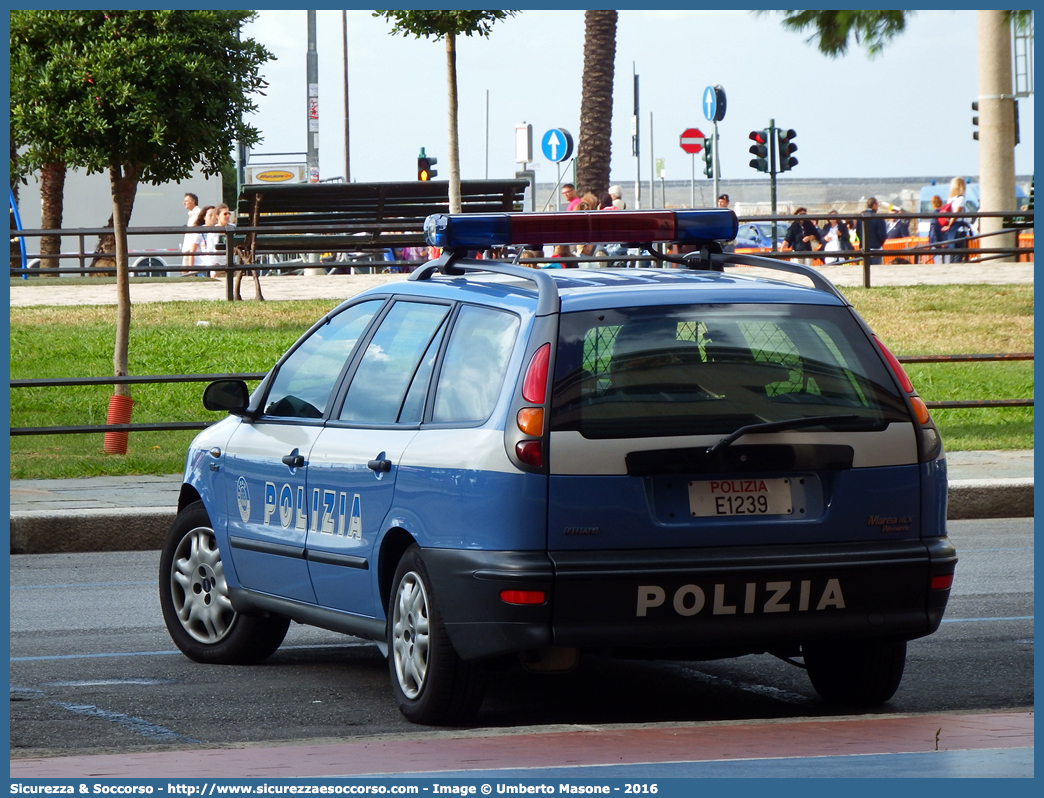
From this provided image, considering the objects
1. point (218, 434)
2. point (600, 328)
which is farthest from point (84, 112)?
point (600, 328)

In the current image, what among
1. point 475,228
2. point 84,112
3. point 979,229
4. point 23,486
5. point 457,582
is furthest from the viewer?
point 979,229

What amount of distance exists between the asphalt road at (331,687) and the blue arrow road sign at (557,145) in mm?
18051

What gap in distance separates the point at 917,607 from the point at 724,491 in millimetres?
786

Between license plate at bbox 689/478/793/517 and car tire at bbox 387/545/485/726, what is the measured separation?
0.90 metres

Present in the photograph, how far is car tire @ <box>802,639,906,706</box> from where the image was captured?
245 inches

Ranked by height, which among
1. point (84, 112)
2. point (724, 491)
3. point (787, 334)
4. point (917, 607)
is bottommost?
point (917, 607)

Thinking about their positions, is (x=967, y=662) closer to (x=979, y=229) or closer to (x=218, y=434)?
(x=218, y=434)

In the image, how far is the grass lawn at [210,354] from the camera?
51.2ft

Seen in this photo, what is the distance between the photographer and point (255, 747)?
5109 mm

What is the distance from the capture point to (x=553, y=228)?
6.50 m

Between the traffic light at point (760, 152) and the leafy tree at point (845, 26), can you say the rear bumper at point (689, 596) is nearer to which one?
the leafy tree at point (845, 26)

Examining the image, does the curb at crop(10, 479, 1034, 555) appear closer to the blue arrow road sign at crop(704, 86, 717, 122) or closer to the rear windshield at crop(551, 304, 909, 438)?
the rear windshield at crop(551, 304, 909, 438)

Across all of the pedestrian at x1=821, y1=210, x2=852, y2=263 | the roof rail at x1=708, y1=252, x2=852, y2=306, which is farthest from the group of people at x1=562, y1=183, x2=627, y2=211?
the roof rail at x1=708, y1=252, x2=852, y2=306

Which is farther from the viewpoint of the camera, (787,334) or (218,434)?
(218,434)
